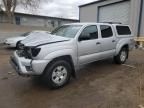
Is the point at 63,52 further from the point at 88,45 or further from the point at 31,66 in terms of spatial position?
the point at 88,45

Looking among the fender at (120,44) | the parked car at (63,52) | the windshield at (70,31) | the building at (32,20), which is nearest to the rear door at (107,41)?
the parked car at (63,52)

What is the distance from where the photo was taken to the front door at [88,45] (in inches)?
205

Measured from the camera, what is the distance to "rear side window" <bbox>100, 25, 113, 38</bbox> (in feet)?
20.2

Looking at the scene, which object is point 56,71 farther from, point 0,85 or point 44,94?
point 0,85

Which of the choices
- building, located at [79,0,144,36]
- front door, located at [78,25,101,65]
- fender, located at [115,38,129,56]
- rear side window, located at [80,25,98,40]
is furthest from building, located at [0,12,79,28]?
front door, located at [78,25,101,65]

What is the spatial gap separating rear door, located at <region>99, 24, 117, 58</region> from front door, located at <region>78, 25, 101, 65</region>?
0.32 meters

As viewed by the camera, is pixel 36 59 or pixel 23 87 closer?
pixel 36 59

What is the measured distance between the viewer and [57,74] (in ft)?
15.2

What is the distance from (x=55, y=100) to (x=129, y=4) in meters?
13.6

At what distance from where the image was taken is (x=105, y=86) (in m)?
4.89

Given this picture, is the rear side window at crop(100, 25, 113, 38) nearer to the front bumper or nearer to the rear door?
the rear door

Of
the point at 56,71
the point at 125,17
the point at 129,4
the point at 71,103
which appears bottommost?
the point at 71,103

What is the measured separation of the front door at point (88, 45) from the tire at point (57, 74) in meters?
0.65

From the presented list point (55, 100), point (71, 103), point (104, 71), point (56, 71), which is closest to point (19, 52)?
point (56, 71)
